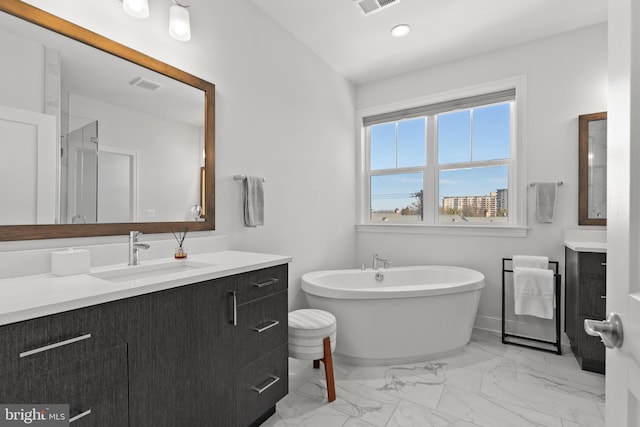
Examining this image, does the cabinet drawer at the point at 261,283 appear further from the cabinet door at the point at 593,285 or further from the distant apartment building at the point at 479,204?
the distant apartment building at the point at 479,204

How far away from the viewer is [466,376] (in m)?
2.28

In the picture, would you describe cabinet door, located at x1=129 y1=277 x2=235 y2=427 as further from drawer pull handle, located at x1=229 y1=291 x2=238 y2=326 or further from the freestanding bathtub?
the freestanding bathtub

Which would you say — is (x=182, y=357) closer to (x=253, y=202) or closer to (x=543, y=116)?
(x=253, y=202)

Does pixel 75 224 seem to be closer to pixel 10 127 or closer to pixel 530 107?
pixel 10 127

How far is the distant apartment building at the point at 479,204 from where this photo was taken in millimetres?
3150

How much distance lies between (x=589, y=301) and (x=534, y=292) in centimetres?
38

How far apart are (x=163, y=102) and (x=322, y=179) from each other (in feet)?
5.57

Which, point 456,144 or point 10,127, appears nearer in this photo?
point 10,127

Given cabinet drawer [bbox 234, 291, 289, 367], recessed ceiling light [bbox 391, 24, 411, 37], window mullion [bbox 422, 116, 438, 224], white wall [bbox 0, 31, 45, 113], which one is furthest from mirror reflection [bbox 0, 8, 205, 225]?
window mullion [bbox 422, 116, 438, 224]

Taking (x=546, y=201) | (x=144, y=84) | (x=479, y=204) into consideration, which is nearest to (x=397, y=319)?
(x=479, y=204)

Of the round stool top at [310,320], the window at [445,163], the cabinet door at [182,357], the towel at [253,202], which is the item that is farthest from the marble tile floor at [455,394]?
the window at [445,163]

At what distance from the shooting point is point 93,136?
61.7 inches

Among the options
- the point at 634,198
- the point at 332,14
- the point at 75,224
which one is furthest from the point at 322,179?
the point at 634,198

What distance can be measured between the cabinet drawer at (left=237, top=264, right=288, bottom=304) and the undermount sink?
0.20m
